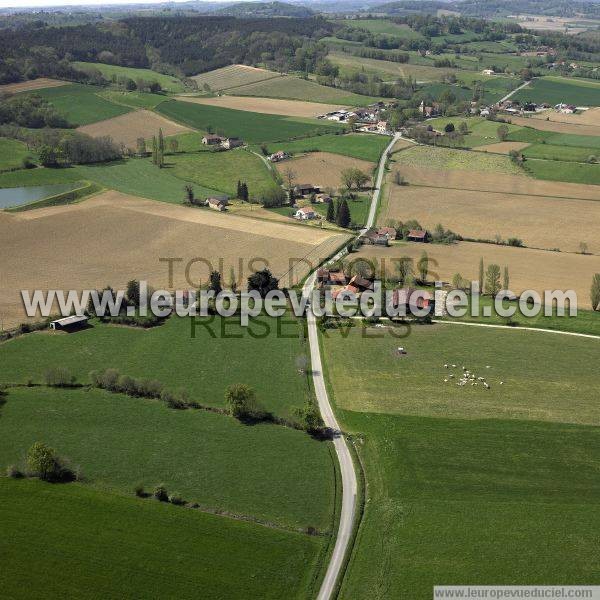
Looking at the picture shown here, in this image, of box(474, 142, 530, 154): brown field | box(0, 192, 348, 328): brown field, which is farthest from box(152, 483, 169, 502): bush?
box(474, 142, 530, 154): brown field

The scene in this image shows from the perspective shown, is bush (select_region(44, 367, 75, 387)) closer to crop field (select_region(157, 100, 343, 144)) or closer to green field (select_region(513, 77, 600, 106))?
crop field (select_region(157, 100, 343, 144))

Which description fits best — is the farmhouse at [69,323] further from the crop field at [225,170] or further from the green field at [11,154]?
the green field at [11,154]

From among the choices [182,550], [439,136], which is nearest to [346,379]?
[182,550]

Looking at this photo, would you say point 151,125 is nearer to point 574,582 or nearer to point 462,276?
point 462,276

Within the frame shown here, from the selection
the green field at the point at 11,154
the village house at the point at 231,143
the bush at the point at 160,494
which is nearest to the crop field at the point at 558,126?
the village house at the point at 231,143

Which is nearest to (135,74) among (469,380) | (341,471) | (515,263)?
(515,263)

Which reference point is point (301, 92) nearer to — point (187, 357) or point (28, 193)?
point (28, 193)
